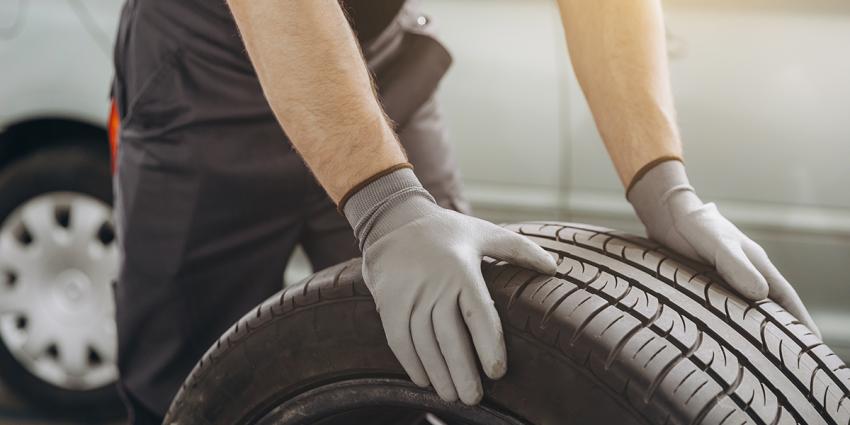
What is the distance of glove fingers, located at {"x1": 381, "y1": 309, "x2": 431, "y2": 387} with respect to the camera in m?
0.85

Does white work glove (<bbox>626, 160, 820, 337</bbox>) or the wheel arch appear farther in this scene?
the wheel arch

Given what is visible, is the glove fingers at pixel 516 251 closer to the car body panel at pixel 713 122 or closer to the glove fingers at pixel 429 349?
the glove fingers at pixel 429 349

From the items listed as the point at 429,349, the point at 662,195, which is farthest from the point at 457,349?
the point at 662,195

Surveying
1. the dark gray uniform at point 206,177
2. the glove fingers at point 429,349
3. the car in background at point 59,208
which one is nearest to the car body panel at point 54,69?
the car in background at point 59,208

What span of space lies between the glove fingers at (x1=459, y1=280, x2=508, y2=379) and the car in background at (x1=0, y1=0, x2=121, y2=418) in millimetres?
1664

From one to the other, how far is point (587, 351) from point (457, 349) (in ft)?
0.39

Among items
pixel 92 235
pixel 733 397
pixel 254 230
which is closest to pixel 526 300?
pixel 733 397

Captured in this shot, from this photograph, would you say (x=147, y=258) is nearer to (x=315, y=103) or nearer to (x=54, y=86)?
(x=315, y=103)

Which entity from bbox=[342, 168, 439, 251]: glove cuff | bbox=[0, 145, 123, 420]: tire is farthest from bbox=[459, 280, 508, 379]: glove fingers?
bbox=[0, 145, 123, 420]: tire

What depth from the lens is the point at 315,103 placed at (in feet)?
3.00

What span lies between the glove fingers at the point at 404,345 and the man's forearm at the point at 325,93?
15cm

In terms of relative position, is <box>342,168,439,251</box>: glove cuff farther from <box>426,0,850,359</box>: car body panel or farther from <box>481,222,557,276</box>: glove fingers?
<box>426,0,850,359</box>: car body panel

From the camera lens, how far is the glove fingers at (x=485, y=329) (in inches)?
31.9

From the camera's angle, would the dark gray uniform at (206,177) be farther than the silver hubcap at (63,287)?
No
